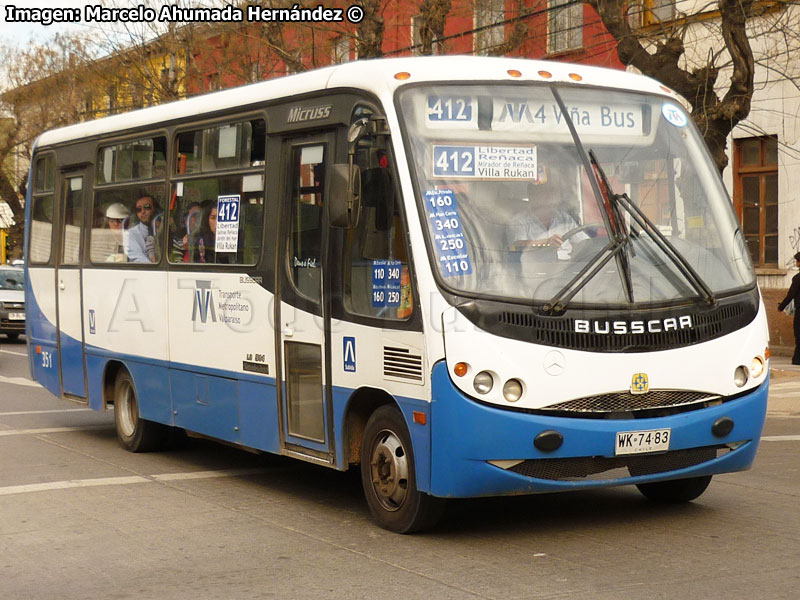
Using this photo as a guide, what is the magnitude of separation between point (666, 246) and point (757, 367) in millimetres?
941

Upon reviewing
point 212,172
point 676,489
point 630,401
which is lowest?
point 676,489

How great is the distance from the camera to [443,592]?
20.2 ft

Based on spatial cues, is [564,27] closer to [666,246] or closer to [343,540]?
[666,246]

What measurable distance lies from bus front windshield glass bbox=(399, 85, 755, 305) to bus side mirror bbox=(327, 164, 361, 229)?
42 cm

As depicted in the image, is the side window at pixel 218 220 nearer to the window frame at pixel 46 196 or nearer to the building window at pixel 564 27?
the window frame at pixel 46 196

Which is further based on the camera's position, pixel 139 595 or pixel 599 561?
pixel 599 561

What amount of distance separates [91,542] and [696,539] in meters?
3.47

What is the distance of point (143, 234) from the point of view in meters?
11.2

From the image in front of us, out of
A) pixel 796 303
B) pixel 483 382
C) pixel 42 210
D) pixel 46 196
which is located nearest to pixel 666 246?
pixel 483 382

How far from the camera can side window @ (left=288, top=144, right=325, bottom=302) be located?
8406 mm

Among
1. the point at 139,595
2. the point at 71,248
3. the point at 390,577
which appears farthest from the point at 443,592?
the point at 71,248

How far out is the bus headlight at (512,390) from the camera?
276 inches

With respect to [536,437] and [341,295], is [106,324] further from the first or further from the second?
[536,437]

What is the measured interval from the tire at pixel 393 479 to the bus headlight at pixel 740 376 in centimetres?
185
